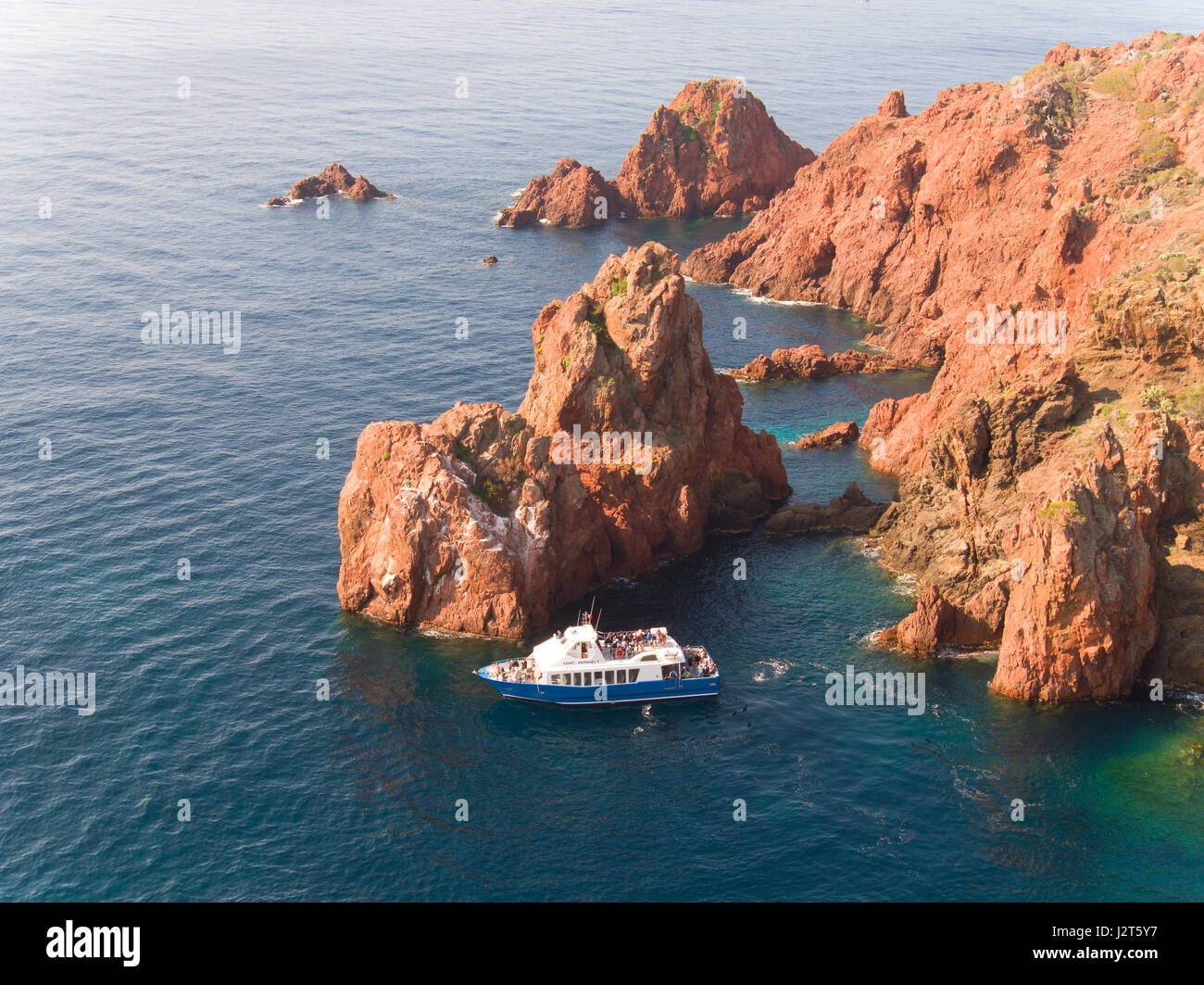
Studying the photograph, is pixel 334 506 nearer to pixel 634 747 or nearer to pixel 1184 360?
pixel 634 747

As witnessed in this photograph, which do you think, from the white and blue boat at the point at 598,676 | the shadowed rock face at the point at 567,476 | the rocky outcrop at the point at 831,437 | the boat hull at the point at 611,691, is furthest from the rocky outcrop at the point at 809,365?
the boat hull at the point at 611,691

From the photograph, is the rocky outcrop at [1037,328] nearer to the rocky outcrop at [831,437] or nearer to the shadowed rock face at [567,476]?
the rocky outcrop at [831,437]

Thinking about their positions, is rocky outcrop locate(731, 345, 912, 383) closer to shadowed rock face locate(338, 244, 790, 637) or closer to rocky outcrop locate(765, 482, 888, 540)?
shadowed rock face locate(338, 244, 790, 637)

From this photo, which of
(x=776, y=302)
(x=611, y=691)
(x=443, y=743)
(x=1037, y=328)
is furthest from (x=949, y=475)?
(x=776, y=302)

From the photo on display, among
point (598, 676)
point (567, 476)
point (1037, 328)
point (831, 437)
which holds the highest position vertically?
point (1037, 328)

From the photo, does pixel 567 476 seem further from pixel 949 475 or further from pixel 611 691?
pixel 949 475

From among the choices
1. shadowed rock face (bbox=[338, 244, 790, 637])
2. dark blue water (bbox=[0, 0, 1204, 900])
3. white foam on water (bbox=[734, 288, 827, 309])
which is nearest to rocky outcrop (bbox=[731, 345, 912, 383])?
dark blue water (bbox=[0, 0, 1204, 900])
